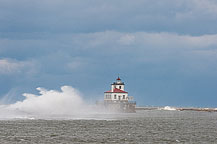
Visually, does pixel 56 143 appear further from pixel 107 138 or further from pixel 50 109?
pixel 50 109

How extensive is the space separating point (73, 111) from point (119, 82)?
48.1ft

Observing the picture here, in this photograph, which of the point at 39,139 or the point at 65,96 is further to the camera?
the point at 65,96

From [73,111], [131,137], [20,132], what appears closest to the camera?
[131,137]

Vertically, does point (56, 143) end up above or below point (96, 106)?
below

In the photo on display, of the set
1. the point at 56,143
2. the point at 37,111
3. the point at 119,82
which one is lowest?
the point at 56,143

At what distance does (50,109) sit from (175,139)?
69119mm

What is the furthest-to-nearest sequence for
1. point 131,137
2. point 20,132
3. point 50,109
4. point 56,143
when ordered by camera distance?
point 50,109 → point 20,132 → point 131,137 → point 56,143

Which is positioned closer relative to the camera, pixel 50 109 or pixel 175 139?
pixel 175 139

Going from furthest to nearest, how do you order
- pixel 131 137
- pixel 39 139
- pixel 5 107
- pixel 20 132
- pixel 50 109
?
pixel 50 109
pixel 5 107
pixel 20 132
pixel 131 137
pixel 39 139

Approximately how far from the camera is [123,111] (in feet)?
380

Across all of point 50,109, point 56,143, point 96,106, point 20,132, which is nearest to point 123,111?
point 96,106

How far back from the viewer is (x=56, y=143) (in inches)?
1414

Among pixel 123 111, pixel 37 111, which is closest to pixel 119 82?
pixel 123 111

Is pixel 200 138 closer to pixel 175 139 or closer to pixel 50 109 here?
pixel 175 139
